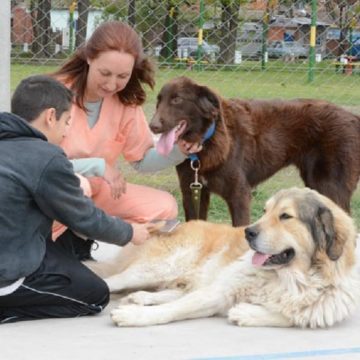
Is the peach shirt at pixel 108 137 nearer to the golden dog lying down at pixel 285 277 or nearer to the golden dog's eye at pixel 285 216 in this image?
the golden dog lying down at pixel 285 277

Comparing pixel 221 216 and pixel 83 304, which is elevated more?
pixel 83 304

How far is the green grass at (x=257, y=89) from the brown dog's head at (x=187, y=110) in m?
1.23

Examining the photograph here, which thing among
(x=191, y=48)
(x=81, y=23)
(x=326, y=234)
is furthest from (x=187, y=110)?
(x=191, y=48)

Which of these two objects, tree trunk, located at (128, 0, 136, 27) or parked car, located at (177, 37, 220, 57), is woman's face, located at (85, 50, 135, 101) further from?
parked car, located at (177, 37, 220, 57)

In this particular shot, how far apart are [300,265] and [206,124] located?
1835mm

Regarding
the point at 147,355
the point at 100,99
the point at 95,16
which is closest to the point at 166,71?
the point at 95,16

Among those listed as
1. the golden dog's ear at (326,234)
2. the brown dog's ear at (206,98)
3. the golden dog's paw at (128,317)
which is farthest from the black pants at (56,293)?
the brown dog's ear at (206,98)

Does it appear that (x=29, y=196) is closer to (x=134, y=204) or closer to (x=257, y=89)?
(x=134, y=204)

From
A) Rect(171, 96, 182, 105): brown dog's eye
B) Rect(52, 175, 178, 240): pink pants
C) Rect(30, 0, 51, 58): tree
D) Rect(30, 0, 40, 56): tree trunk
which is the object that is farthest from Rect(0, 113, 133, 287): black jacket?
Rect(30, 0, 40, 56): tree trunk

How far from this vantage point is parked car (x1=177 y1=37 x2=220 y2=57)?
408 inches

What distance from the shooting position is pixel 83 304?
3.83 metres

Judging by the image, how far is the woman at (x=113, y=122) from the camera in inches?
175

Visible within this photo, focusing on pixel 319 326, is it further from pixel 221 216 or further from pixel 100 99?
pixel 221 216

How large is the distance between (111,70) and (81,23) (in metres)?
3.30
